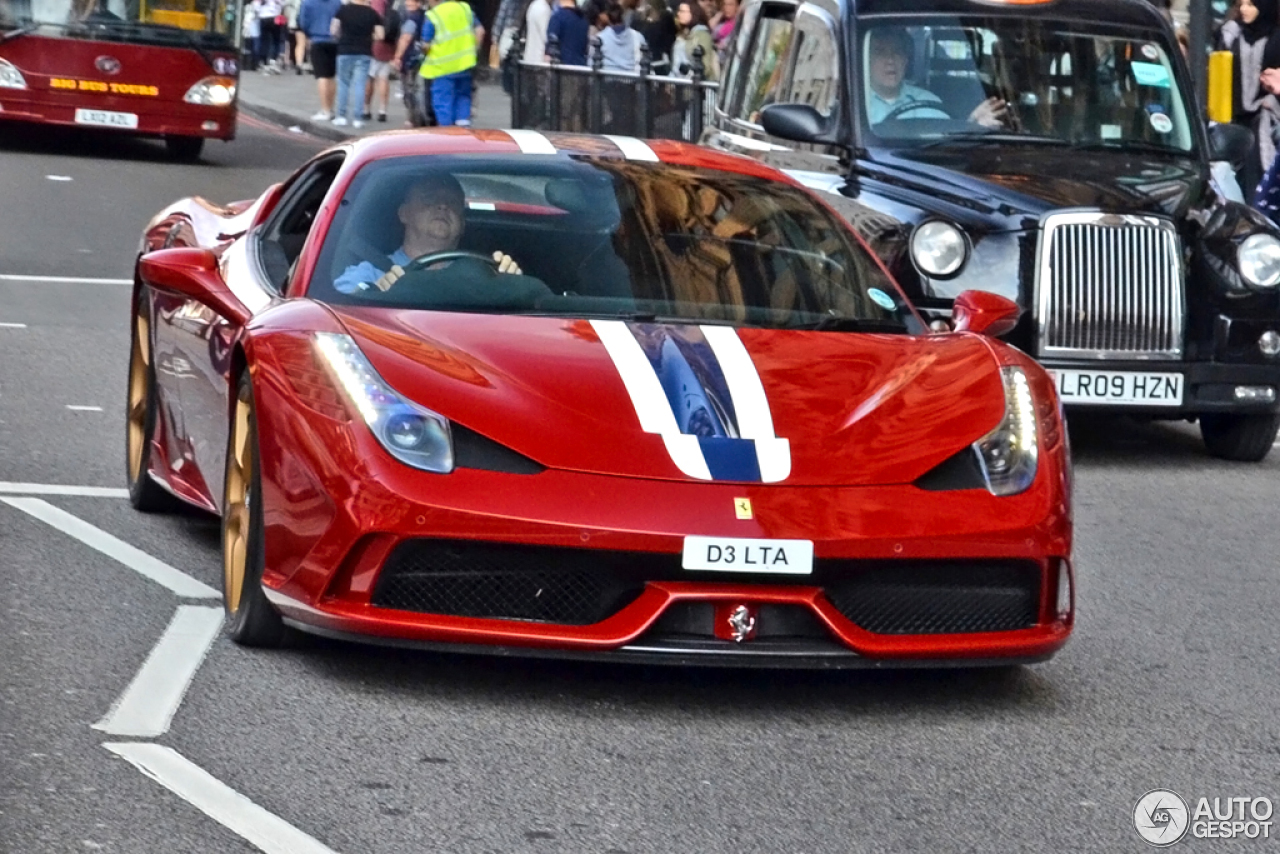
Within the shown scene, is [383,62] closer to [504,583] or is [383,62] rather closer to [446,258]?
[446,258]

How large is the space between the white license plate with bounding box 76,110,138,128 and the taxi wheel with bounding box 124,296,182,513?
1598 centimetres

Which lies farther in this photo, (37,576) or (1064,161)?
(1064,161)

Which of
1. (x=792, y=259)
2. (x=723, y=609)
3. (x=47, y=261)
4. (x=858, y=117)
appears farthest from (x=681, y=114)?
(x=723, y=609)

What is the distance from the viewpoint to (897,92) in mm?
11219

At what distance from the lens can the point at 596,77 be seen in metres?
22.0

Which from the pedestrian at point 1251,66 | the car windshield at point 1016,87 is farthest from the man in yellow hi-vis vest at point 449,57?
the car windshield at point 1016,87

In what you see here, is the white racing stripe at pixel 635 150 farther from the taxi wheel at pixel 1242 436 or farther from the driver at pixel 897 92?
the taxi wheel at pixel 1242 436

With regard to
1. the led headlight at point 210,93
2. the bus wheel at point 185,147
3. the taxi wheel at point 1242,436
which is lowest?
the bus wheel at point 185,147

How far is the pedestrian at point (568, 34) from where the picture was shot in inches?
1065

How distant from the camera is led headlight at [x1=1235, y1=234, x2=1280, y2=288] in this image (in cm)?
1028

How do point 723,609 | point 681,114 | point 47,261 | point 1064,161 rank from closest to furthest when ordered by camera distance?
point 723,609
point 1064,161
point 47,261
point 681,114

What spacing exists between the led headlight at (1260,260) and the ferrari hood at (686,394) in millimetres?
4548

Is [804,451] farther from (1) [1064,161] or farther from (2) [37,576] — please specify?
(1) [1064,161]

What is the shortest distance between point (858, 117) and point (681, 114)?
32.1ft
